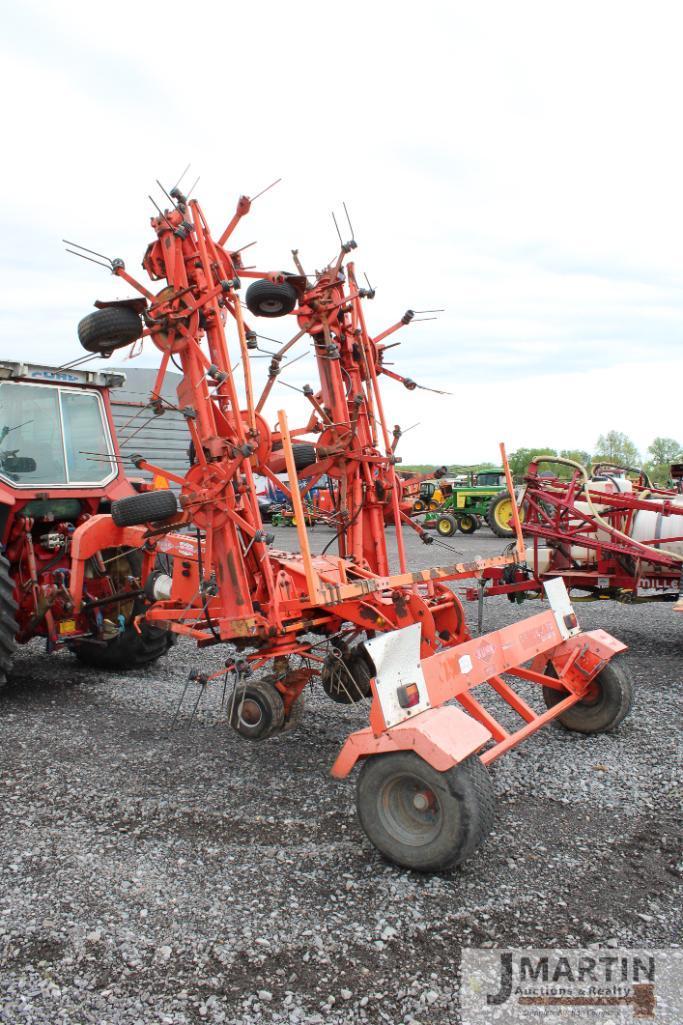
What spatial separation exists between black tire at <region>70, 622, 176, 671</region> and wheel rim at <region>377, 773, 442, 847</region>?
376cm

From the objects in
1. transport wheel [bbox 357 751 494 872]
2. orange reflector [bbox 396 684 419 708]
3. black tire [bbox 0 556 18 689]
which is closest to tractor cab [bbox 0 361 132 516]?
black tire [bbox 0 556 18 689]

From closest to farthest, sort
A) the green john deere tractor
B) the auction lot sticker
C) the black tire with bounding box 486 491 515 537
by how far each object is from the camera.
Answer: the auction lot sticker, the black tire with bounding box 486 491 515 537, the green john deere tractor

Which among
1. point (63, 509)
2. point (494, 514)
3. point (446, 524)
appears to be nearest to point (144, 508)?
point (63, 509)

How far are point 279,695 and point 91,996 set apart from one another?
1977 mm

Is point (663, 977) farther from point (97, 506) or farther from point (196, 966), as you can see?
point (97, 506)

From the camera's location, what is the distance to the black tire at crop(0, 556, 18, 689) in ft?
17.9

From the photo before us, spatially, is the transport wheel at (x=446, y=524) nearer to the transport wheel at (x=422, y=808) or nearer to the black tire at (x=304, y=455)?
the black tire at (x=304, y=455)

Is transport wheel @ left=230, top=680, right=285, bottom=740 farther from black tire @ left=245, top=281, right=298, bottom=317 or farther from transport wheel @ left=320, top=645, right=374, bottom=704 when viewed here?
black tire @ left=245, top=281, right=298, bottom=317

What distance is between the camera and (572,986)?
8.61 ft

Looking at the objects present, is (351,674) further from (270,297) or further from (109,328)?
(270,297)

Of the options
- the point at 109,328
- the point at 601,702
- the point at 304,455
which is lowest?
the point at 601,702

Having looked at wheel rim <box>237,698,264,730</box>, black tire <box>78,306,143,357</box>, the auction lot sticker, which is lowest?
the auction lot sticker

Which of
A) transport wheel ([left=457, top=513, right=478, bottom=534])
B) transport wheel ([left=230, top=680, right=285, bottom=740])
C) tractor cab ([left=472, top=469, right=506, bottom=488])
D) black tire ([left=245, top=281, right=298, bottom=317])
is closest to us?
transport wheel ([left=230, top=680, right=285, bottom=740])

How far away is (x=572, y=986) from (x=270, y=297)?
439 centimetres
